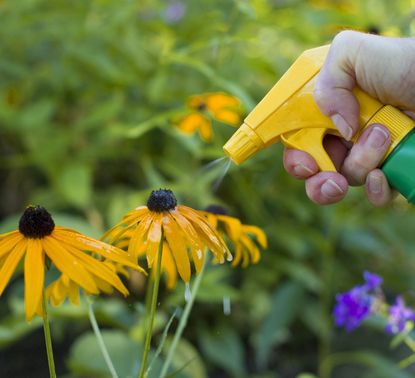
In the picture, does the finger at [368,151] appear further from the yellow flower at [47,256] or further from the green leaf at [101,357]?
the green leaf at [101,357]

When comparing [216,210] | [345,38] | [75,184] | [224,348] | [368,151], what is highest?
[345,38]

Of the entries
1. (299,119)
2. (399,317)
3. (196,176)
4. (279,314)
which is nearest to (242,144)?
(299,119)

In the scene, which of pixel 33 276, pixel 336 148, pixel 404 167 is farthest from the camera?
pixel 336 148

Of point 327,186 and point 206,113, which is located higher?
point 327,186

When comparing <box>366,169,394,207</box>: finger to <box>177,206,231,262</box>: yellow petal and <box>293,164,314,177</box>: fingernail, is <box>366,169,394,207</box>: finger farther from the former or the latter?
<box>177,206,231,262</box>: yellow petal

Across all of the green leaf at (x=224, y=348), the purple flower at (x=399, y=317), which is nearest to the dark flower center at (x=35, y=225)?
the purple flower at (x=399, y=317)

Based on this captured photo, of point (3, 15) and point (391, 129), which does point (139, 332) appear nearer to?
point (391, 129)

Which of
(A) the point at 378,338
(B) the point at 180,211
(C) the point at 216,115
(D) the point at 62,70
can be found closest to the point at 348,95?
(B) the point at 180,211

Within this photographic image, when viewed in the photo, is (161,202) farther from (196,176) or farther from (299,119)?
(196,176)
